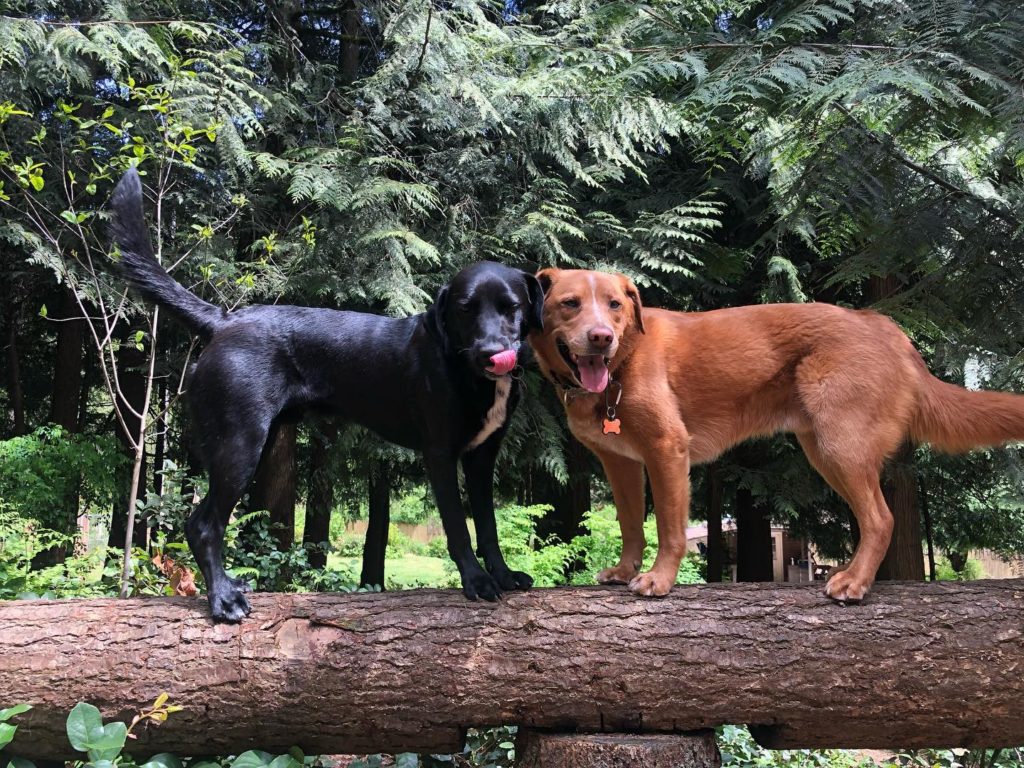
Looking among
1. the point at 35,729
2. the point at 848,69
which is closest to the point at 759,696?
the point at 848,69

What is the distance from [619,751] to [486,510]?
1139mm

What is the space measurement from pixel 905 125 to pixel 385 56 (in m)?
6.13

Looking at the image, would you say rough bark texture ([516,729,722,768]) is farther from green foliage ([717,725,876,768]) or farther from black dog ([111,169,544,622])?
green foliage ([717,725,876,768])

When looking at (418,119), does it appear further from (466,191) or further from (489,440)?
(489,440)

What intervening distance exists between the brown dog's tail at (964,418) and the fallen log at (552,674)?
69 cm

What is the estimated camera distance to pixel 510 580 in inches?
132

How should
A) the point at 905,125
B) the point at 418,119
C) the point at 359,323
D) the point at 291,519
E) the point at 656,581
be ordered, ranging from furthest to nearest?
the point at 291,519
the point at 418,119
the point at 905,125
the point at 359,323
the point at 656,581

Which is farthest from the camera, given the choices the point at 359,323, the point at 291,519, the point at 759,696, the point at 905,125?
the point at 291,519

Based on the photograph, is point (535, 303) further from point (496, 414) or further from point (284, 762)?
point (284, 762)

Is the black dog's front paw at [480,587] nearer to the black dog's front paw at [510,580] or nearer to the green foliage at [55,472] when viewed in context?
the black dog's front paw at [510,580]

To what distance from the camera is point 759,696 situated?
115 inches

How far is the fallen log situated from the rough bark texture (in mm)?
63

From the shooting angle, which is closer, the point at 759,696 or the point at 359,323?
the point at 759,696

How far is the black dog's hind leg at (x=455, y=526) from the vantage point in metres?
3.12
